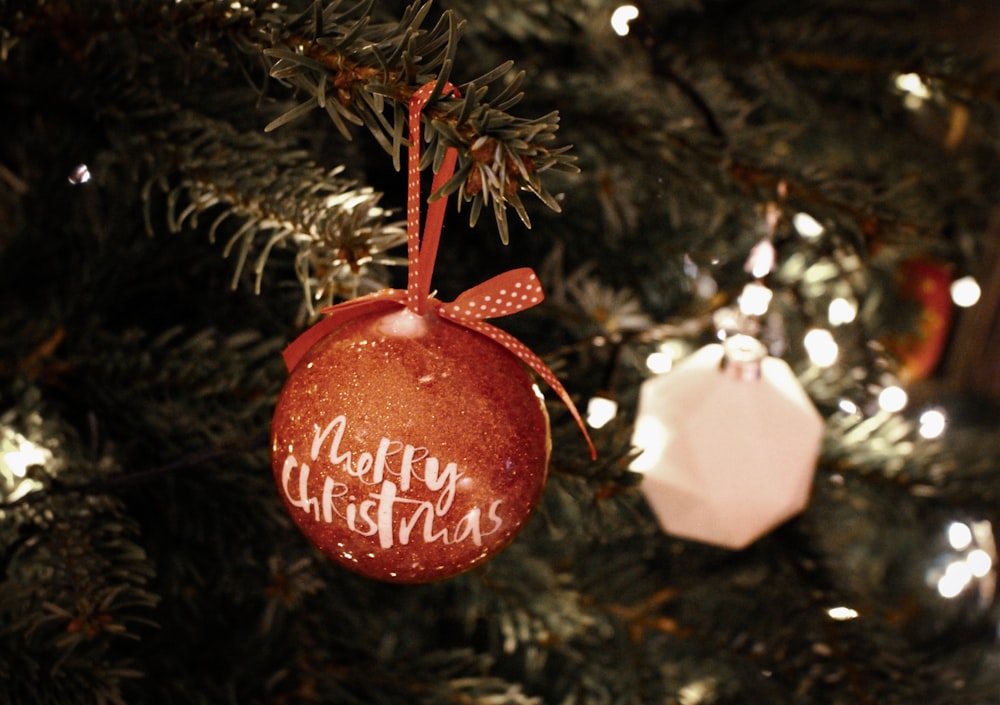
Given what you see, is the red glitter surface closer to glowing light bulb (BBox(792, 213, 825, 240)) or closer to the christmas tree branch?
the christmas tree branch

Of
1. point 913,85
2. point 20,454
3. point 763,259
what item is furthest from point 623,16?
point 20,454

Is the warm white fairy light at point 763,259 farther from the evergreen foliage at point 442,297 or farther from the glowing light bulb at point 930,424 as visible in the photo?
the glowing light bulb at point 930,424

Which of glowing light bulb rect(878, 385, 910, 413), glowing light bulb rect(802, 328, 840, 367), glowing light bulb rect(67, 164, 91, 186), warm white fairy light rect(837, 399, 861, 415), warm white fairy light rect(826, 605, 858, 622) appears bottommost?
warm white fairy light rect(826, 605, 858, 622)

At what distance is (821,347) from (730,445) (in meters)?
0.23

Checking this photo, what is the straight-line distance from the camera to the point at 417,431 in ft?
1.22

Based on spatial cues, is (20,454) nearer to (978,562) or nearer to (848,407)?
(848,407)

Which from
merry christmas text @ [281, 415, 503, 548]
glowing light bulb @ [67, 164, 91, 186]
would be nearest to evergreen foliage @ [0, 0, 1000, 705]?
glowing light bulb @ [67, 164, 91, 186]

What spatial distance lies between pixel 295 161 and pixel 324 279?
0.29 feet

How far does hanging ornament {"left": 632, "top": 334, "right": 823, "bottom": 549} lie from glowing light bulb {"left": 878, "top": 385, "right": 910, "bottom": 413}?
18 centimetres

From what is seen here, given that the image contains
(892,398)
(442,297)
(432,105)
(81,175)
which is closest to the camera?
(432,105)

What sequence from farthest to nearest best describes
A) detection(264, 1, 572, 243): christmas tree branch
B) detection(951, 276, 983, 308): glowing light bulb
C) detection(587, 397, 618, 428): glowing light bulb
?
detection(951, 276, 983, 308): glowing light bulb → detection(587, 397, 618, 428): glowing light bulb → detection(264, 1, 572, 243): christmas tree branch

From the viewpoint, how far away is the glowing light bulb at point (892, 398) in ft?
2.42

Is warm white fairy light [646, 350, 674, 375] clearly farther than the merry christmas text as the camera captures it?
Yes

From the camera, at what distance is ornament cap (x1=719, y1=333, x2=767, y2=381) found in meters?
0.60
